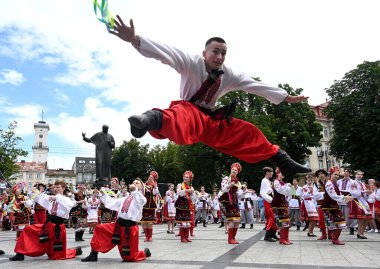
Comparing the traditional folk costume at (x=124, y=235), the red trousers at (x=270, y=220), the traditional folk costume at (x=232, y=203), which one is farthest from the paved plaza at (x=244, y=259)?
the red trousers at (x=270, y=220)

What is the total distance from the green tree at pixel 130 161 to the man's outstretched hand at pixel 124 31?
48.6 meters

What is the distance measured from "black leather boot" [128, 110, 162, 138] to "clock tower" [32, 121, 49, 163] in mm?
108483

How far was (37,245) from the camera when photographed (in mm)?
8039

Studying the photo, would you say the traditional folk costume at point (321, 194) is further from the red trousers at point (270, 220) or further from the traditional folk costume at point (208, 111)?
the traditional folk costume at point (208, 111)

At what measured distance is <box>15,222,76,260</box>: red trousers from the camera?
7.84 m

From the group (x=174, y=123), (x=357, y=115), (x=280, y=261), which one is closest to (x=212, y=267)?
(x=280, y=261)

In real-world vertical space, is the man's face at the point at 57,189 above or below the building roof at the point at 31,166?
below

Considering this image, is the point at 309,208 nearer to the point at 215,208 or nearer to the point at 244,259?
the point at 244,259

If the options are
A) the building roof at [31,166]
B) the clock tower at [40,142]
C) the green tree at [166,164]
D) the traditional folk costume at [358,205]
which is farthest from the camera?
the clock tower at [40,142]

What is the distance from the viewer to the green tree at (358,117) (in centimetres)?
2728

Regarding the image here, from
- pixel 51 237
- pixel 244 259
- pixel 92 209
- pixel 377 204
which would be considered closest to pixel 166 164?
pixel 92 209

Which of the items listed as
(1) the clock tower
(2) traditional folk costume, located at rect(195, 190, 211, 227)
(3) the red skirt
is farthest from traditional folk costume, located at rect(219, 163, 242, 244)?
(1) the clock tower

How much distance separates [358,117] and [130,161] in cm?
3235

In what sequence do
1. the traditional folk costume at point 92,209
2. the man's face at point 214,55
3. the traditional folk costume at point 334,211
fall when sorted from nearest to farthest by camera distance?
the man's face at point 214,55
the traditional folk costume at point 334,211
the traditional folk costume at point 92,209
